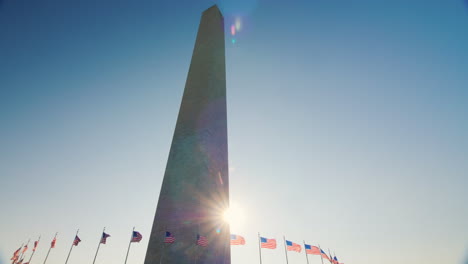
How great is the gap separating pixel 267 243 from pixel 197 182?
14.7 meters

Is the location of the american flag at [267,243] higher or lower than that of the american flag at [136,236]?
higher

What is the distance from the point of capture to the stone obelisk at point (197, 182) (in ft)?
35.1

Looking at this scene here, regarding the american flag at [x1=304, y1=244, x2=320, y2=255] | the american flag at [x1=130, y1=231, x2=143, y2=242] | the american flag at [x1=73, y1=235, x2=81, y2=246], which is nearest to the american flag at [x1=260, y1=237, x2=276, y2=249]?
the american flag at [x1=304, y1=244, x2=320, y2=255]

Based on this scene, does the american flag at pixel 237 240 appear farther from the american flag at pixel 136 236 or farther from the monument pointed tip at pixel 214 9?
the monument pointed tip at pixel 214 9

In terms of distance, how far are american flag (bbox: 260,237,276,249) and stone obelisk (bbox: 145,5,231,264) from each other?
11246 mm

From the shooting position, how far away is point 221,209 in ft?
41.1

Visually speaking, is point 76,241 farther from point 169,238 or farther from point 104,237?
point 169,238

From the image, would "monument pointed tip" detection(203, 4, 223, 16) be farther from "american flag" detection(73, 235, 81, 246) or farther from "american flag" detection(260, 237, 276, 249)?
"american flag" detection(73, 235, 81, 246)

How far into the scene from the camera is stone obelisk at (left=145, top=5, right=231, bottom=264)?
10.7 m

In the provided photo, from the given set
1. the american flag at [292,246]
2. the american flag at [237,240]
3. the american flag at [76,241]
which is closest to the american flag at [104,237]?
the american flag at [76,241]

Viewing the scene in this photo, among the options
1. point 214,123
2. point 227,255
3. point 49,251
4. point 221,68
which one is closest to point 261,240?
point 227,255

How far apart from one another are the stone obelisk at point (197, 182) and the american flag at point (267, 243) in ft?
36.9

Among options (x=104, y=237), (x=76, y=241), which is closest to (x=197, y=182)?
(x=104, y=237)

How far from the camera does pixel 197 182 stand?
1171 cm
